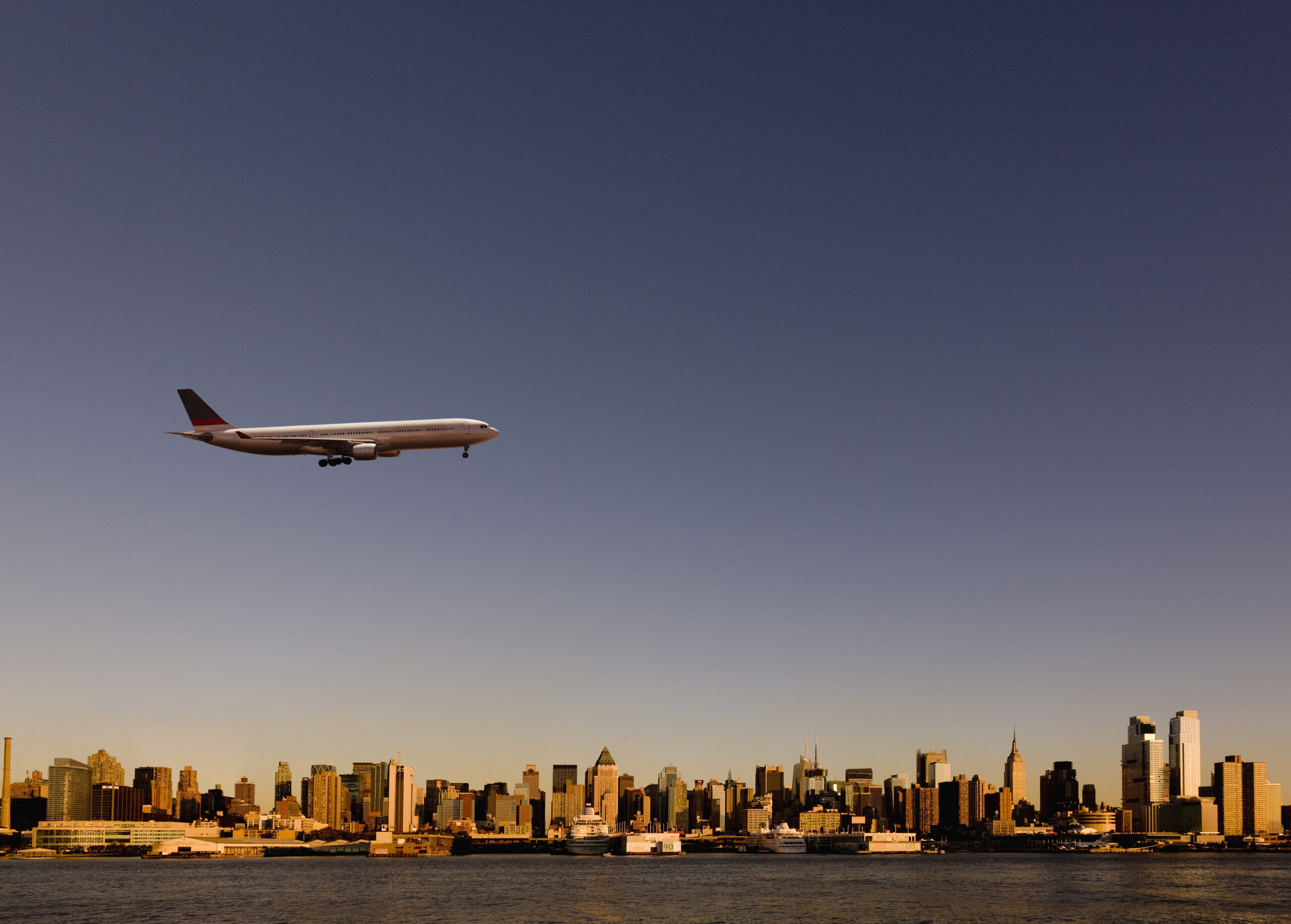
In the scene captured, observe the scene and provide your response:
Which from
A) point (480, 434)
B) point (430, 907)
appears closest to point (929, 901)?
point (430, 907)

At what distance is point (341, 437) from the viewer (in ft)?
285

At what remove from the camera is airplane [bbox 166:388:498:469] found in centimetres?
8675

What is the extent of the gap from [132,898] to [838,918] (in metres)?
92.4

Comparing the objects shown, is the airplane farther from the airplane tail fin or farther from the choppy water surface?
the choppy water surface

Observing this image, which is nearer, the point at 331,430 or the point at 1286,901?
the point at 331,430

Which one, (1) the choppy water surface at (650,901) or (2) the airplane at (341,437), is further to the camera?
(1) the choppy water surface at (650,901)

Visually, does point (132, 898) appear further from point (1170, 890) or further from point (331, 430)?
point (1170, 890)

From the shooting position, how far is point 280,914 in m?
126

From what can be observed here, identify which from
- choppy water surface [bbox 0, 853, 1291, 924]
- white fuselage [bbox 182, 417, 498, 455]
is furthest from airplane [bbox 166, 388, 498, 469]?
choppy water surface [bbox 0, 853, 1291, 924]

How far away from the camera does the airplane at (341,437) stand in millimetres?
86750

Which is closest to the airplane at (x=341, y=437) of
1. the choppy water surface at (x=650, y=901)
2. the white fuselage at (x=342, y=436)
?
the white fuselage at (x=342, y=436)

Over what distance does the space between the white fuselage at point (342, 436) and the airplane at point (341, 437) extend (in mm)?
37

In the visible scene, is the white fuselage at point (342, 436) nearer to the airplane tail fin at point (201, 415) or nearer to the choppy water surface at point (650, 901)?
the airplane tail fin at point (201, 415)

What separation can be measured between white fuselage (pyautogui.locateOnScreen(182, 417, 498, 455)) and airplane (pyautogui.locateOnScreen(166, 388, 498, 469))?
0.12 ft
